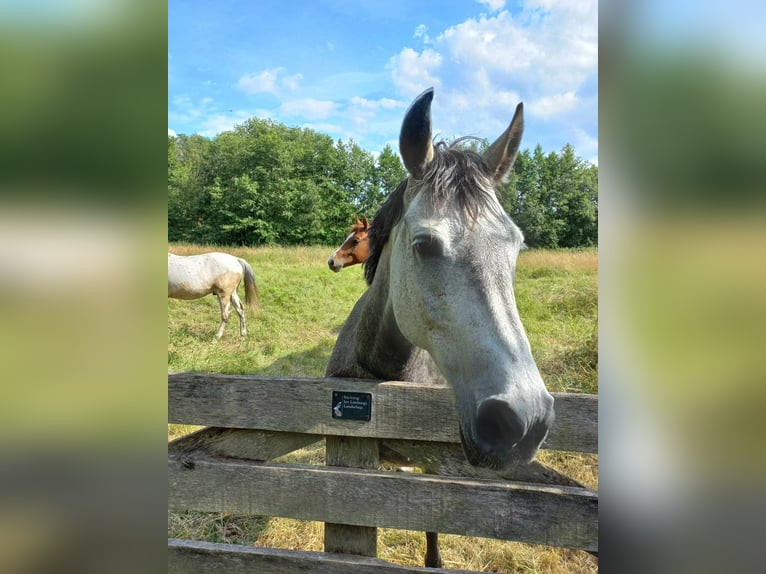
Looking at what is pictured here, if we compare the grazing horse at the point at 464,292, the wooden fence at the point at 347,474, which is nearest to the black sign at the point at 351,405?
the wooden fence at the point at 347,474

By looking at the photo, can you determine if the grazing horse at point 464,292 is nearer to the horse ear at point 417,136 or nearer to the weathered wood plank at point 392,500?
the horse ear at point 417,136

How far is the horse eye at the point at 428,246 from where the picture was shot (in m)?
1.42

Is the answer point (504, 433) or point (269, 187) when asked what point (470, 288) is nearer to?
point (504, 433)

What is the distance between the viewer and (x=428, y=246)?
1.44 metres

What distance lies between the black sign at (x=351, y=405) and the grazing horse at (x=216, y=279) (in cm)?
613

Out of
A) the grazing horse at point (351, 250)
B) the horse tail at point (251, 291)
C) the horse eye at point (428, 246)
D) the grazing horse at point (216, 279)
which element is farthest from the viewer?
the horse tail at point (251, 291)

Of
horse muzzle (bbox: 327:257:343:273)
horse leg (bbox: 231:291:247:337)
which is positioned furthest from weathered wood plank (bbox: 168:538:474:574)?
horse leg (bbox: 231:291:247:337)

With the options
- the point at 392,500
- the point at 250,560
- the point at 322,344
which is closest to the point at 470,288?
the point at 392,500

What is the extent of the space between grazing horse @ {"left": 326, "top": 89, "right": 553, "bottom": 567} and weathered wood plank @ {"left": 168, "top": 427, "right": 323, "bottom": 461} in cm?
47

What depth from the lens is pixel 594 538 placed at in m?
1.43

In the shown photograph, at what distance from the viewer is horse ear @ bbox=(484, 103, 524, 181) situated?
1668mm
